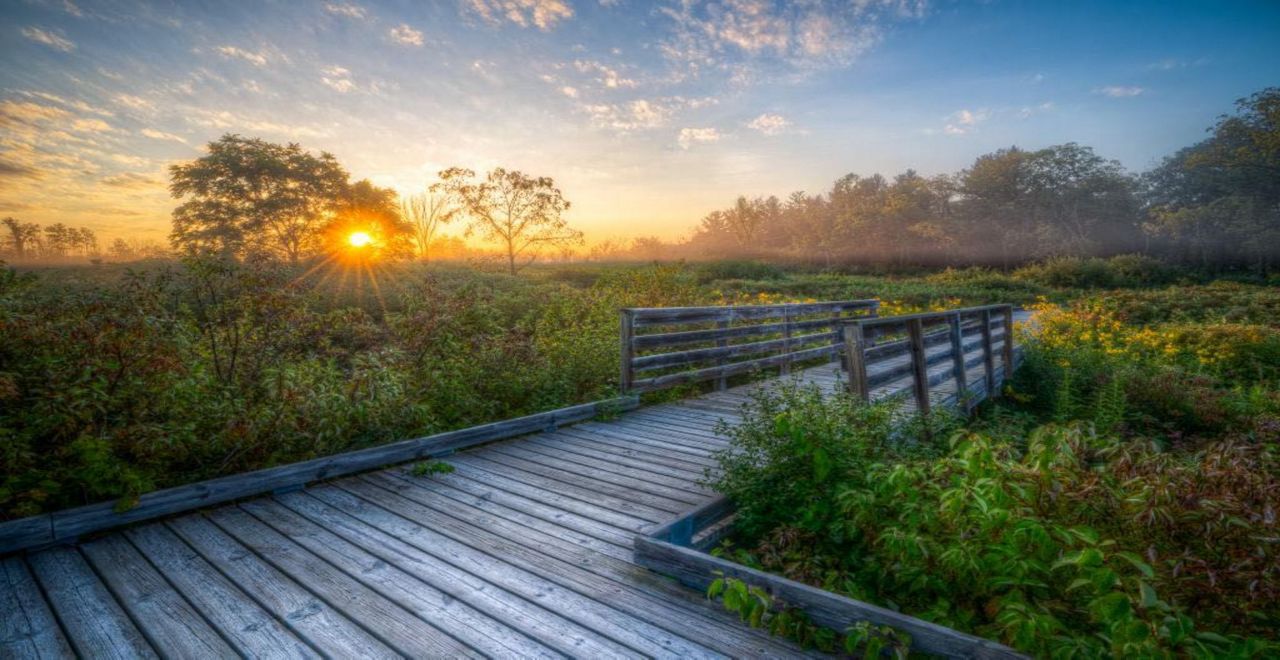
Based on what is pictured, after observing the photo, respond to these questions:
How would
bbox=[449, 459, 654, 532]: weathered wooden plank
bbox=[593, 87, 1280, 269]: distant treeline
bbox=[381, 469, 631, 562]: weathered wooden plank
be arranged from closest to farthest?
bbox=[381, 469, 631, 562]: weathered wooden plank, bbox=[449, 459, 654, 532]: weathered wooden plank, bbox=[593, 87, 1280, 269]: distant treeline

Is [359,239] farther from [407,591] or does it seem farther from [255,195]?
[407,591]

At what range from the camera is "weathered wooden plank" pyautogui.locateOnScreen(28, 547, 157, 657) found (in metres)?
2.24

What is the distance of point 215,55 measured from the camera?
824 centimetres

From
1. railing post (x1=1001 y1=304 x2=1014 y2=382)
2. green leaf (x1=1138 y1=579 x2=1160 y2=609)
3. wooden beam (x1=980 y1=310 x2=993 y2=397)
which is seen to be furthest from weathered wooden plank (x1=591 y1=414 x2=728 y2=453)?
railing post (x1=1001 y1=304 x2=1014 y2=382)

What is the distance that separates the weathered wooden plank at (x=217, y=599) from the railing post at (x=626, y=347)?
4.60 metres

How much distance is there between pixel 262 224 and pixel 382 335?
1262 inches

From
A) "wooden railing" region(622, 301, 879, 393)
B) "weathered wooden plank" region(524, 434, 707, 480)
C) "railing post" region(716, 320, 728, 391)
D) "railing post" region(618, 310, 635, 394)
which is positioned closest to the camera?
"weathered wooden plank" region(524, 434, 707, 480)

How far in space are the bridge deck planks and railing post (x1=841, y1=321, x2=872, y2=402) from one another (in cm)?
193

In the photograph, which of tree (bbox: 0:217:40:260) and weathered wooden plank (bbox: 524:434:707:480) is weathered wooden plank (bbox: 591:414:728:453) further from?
tree (bbox: 0:217:40:260)

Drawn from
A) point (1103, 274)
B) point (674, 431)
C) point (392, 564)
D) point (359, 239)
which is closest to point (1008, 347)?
point (674, 431)

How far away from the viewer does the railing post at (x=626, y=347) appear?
272 inches

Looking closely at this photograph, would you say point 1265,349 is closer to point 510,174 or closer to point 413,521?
point 413,521

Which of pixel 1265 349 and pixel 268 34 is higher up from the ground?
pixel 268 34

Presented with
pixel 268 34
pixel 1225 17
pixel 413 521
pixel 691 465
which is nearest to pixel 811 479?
pixel 691 465
